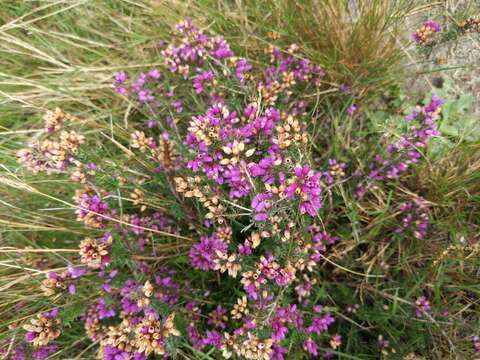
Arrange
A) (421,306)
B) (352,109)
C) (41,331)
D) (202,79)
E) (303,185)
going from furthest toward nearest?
(352,109), (202,79), (421,306), (41,331), (303,185)

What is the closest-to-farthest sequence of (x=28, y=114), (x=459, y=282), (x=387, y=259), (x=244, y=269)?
(x=244, y=269)
(x=459, y=282)
(x=387, y=259)
(x=28, y=114)

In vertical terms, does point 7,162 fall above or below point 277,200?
above

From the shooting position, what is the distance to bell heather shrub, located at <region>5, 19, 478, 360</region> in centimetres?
182

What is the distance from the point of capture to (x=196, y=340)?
90.7 inches

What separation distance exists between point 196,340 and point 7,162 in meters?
2.10

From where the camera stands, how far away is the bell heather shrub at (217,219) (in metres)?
1.82

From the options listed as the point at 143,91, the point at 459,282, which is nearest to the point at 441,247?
the point at 459,282

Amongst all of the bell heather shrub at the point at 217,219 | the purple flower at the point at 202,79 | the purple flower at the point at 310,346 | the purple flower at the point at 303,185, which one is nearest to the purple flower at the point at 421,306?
the bell heather shrub at the point at 217,219

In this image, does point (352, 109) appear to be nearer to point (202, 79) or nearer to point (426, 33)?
point (426, 33)

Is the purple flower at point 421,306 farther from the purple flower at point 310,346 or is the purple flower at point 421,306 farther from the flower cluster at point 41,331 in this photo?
the flower cluster at point 41,331

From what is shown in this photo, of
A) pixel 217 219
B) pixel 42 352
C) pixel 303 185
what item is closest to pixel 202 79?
pixel 217 219

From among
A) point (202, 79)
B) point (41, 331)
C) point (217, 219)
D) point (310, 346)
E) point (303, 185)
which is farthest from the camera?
point (202, 79)

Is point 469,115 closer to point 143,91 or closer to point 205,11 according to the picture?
point 205,11

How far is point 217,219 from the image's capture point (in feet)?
6.75
